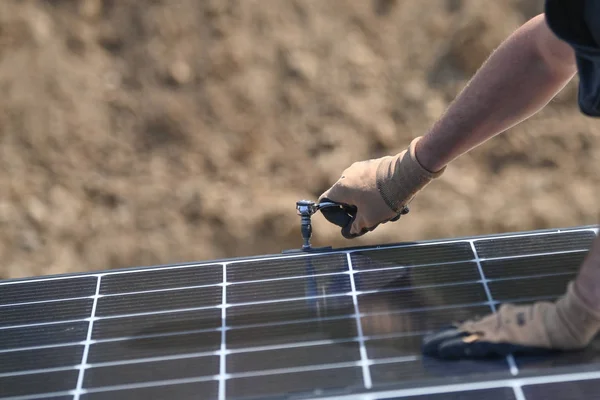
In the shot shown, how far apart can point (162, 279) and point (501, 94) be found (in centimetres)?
110

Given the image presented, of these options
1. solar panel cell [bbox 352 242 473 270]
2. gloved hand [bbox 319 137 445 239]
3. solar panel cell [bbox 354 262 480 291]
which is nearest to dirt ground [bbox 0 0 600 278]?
gloved hand [bbox 319 137 445 239]

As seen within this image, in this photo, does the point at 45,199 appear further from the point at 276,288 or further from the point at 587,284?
the point at 587,284

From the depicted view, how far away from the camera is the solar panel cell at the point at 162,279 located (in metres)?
2.05

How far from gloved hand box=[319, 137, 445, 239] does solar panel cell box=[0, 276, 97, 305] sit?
0.81 metres

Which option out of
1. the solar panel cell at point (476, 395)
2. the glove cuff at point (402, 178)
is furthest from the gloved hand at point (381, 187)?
the solar panel cell at point (476, 395)

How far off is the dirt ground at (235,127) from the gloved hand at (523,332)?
8.93ft

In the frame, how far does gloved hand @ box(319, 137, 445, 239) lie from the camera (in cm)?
212

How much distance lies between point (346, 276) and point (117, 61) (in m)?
3.57

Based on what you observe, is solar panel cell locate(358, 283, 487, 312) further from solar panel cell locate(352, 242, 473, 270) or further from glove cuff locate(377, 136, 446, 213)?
glove cuff locate(377, 136, 446, 213)

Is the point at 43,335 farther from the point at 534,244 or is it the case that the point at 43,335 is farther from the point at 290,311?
the point at 534,244

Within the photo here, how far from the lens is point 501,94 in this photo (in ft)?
6.29

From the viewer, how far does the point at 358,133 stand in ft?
15.7

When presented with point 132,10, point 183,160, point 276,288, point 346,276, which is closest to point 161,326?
point 276,288

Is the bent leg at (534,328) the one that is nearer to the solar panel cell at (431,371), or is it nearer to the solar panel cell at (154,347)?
the solar panel cell at (431,371)
